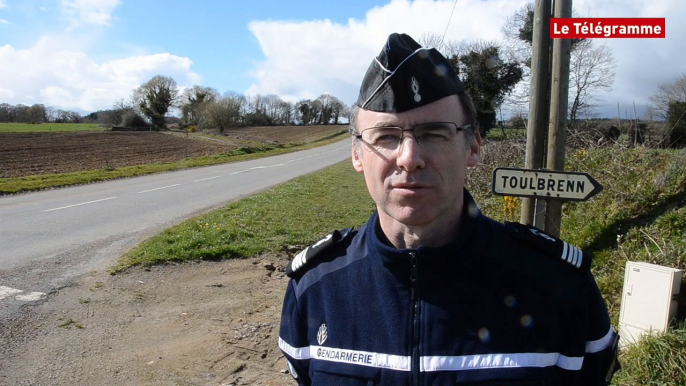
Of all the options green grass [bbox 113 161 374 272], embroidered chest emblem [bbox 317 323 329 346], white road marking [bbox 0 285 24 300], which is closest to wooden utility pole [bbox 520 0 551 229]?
embroidered chest emblem [bbox 317 323 329 346]

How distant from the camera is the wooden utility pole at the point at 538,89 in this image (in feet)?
15.6

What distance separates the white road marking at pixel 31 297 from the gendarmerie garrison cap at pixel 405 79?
5.77m

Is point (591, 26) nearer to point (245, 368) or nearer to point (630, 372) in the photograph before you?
point (630, 372)

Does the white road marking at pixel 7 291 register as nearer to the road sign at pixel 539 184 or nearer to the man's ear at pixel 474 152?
the road sign at pixel 539 184

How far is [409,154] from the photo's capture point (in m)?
1.58

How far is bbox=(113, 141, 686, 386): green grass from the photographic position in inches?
142

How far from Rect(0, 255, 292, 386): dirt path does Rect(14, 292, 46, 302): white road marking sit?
5.9 inches

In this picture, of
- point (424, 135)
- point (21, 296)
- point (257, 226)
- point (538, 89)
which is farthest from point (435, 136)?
point (257, 226)

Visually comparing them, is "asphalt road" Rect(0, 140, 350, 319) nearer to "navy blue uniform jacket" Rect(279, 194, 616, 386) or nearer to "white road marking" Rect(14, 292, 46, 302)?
"white road marking" Rect(14, 292, 46, 302)

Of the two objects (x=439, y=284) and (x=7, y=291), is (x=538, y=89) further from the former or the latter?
→ (x=7, y=291)

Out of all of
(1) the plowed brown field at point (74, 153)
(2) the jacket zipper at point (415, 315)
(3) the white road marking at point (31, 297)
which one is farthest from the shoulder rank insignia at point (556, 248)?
(1) the plowed brown field at point (74, 153)

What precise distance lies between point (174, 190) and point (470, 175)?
33.9 ft

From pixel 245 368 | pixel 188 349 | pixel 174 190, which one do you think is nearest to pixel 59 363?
pixel 188 349

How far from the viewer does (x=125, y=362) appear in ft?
14.6
